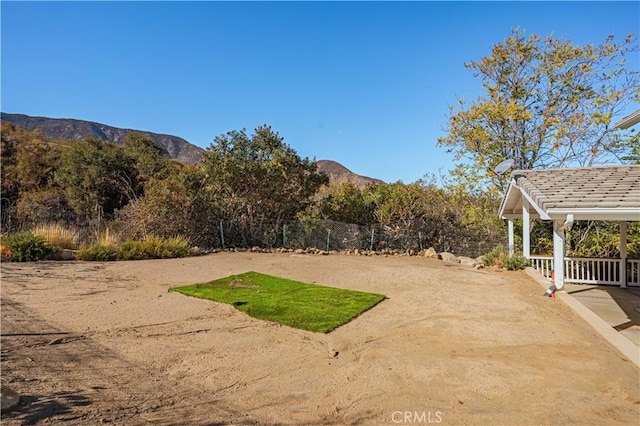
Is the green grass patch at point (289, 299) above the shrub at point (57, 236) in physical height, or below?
below

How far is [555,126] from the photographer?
1341 cm

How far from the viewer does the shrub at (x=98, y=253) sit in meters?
10.6

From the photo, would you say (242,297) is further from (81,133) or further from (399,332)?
(81,133)

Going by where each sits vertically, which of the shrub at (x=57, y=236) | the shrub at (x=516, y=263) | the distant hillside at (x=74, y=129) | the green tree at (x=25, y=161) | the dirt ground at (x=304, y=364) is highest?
the distant hillside at (x=74, y=129)

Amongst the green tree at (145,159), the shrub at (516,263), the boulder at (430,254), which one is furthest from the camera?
the green tree at (145,159)

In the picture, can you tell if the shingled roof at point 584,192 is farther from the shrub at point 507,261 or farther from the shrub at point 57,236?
the shrub at point 57,236

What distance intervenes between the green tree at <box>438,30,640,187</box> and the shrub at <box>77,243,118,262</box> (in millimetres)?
12772

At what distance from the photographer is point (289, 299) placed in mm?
6656

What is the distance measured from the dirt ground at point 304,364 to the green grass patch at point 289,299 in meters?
0.27

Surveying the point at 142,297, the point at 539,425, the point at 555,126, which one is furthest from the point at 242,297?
the point at 555,126

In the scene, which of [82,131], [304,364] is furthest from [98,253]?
[82,131]

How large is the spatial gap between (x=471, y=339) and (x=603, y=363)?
1.37 metres

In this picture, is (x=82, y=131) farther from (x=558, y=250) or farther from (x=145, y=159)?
(x=558, y=250)

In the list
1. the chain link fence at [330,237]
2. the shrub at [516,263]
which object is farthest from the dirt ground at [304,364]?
the chain link fence at [330,237]
